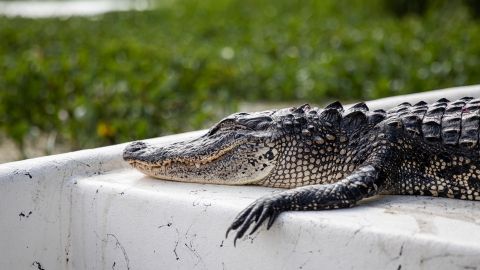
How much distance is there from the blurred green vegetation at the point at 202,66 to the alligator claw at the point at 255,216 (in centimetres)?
307

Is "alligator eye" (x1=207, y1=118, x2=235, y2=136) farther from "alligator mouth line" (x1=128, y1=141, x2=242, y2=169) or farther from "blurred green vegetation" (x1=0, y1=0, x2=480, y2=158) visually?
"blurred green vegetation" (x1=0, y1=0, x2=480, y2=158)

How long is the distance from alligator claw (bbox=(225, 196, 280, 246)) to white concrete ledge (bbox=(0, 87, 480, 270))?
4 centimetres

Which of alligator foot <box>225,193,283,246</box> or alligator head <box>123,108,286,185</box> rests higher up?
alligator head <box>123,108,286,185</box>

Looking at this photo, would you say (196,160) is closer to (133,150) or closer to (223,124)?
(223,124)

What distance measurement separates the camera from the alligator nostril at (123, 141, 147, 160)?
133 inches

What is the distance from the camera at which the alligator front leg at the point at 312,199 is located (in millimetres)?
2717

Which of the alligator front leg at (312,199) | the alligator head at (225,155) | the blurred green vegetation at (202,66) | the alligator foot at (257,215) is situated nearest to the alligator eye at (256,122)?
the alligator head at (225,155)

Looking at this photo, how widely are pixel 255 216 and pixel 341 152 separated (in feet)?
2.07

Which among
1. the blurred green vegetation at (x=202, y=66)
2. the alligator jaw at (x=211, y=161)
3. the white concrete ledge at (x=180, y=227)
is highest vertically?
the blurred green vegetation at (x=202, y=66)

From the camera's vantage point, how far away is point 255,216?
8.90ft

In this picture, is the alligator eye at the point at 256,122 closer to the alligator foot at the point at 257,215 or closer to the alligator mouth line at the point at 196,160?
the alligator mouth line at the point at 196,160

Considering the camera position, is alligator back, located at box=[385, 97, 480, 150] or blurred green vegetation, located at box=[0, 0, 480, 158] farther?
blurred green vegetation, located at box=[0, 0, 480, 158]

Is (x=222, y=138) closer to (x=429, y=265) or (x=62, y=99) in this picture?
(x=429, y=265)

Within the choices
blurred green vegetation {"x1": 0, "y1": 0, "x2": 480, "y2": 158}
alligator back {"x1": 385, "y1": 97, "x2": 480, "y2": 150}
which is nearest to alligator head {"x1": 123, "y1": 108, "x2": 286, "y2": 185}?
alligator back {"x1": 385, "y1": 97, "x2": 480, "y2": 150}
